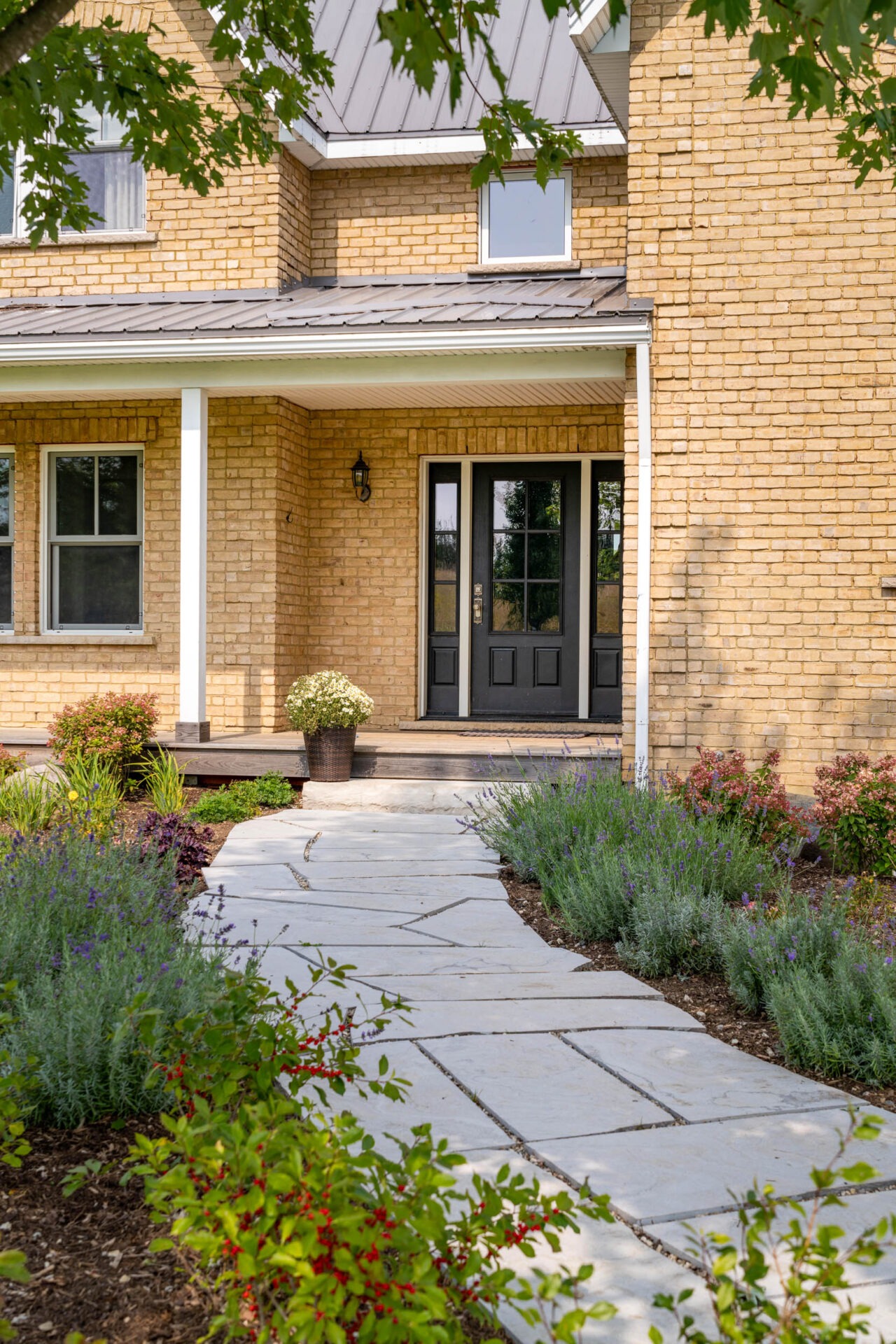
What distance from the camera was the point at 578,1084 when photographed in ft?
11.0

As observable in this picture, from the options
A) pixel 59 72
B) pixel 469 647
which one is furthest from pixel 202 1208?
pixel 469 647

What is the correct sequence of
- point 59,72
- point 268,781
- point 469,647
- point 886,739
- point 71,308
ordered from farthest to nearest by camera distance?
1. point 469,647
2. point 71,308
3. point 268,781
4. point 886,739
5. point 59,72

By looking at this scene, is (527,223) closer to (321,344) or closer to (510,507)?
(510,507)

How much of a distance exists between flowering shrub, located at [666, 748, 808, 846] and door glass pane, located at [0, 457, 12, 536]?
6725 millimetres

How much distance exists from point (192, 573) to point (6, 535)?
2713 mm

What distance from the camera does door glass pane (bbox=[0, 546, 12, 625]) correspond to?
10805 millimetres

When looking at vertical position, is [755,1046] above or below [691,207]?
below

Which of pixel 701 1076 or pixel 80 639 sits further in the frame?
pixel 80 639

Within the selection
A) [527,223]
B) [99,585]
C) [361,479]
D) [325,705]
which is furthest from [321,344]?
[99,585]

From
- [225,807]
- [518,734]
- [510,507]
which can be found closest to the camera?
[225,807]

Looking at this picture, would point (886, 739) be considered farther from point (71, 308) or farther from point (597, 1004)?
point (71, 308)

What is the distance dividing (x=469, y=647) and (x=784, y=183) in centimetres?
453

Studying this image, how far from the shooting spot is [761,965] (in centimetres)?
406

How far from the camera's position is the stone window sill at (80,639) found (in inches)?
408
